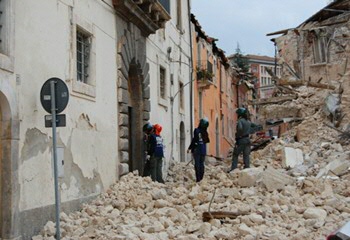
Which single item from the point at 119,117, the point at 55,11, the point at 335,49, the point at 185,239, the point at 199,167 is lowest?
the point at 185,239

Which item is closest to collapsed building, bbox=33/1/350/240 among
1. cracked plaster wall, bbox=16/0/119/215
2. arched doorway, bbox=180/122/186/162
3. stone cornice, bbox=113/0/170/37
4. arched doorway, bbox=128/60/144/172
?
cracked plaster wall, bbox=16/0/119/215

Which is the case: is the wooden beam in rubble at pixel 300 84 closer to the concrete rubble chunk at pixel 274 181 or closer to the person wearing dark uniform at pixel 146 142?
the person wearing dark uniform at pixel 146 142

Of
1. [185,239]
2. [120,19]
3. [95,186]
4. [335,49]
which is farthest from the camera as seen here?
[335,49]

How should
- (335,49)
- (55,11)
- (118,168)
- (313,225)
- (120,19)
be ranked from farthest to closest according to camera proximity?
(335,49) → (120,19) → (118,168) → (55,11) → (313,225)

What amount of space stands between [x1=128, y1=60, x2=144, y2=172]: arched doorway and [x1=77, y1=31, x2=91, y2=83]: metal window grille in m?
3.36

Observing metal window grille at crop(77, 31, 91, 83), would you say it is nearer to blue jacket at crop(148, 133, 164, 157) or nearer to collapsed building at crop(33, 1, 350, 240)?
collapsed building at crop(33, 1, 350, 240)

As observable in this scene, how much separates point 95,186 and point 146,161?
362cm

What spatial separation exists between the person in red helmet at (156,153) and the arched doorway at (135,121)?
798mm

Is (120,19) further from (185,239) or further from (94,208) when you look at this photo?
(185,239)

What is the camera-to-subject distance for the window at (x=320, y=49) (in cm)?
2563

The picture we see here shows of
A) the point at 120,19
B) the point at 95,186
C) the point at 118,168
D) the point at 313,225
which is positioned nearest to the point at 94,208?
the point at 95,186

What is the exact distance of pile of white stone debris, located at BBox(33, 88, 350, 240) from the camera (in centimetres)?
810

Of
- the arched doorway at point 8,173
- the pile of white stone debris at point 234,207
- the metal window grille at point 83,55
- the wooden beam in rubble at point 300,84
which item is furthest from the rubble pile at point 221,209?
the wooden beam in rubble at point 300,84

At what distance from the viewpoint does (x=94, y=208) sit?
31.9 ft
